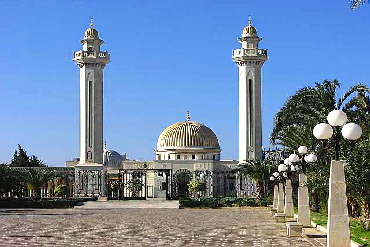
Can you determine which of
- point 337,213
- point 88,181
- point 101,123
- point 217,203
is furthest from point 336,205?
point 101,123

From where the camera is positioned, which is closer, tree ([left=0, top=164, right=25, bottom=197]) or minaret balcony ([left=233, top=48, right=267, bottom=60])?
tree ([left=0, top=164, right=25, bottom=197])

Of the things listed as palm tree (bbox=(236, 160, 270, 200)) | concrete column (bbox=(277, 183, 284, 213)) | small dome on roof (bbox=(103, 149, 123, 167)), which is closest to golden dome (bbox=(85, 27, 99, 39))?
palm tree (bbox=(236, 160, 270, 200))

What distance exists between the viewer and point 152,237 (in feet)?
70.1

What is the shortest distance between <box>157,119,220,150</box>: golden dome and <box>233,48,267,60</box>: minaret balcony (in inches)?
564

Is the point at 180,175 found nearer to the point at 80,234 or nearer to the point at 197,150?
the point at 197,150

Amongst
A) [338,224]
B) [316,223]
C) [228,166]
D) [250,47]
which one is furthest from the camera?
[228,166]

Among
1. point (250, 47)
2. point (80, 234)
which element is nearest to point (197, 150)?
point (250, 47)

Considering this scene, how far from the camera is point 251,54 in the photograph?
6006 cm

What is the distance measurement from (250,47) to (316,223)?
3891 cm

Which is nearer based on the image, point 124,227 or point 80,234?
point 80,234

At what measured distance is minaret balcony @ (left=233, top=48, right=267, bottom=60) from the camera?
197 ft

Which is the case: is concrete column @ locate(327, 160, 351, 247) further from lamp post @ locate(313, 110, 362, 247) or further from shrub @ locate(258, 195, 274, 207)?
shrub @ locate(258, 195, 274, 207)

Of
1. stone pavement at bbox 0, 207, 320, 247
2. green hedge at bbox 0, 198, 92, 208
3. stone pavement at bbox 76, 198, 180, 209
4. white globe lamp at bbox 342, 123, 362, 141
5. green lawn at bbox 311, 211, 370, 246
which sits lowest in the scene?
stone pavement at bbox 76, 198, 180, 209

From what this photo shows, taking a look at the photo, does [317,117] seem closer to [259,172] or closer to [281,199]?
[281,199]
